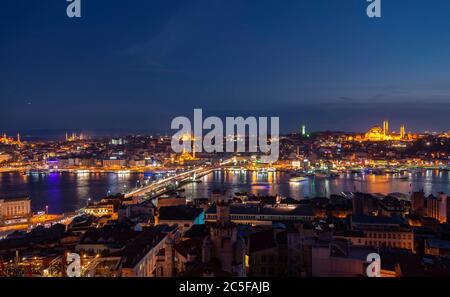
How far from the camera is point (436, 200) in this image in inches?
311

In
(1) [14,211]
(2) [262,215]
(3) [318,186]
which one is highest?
(2) [262,215]

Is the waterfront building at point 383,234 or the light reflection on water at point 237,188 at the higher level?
the waterfront building at point 383,234

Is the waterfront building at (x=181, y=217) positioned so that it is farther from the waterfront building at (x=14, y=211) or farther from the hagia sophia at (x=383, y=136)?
the hagia sophia at (x=383, y=136)

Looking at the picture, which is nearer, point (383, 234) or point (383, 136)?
point (383, 234)

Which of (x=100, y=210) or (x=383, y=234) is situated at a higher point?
(x=383, y=234)

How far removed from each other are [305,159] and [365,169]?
4005 millimetres

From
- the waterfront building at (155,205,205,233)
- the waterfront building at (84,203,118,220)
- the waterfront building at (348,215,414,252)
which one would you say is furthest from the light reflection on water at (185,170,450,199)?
the waterfront building at (348,215,414,252)

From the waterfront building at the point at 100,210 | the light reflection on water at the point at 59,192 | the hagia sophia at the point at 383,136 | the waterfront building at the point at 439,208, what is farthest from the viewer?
the hagia sophia at the point at 383,136

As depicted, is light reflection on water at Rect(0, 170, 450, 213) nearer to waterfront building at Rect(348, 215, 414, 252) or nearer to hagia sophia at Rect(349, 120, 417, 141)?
waterfront building at Rect(348, 215, 414, 252)

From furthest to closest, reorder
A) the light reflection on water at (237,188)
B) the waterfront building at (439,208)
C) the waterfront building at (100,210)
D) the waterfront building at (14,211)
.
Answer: the light reflection on water at (237,188), the waterfront building at (100,210), the waterfront building at (14,211), the waterfront building at (439,208)

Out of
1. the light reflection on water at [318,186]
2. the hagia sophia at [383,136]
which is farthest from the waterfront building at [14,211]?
the hagia sophia at [383,136]

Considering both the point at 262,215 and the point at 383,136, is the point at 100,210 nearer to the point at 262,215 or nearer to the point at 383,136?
the point at 262,215

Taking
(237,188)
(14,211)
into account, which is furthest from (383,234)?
(237,188)

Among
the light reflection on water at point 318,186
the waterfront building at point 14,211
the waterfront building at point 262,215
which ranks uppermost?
the waterfront building at point 262,215
